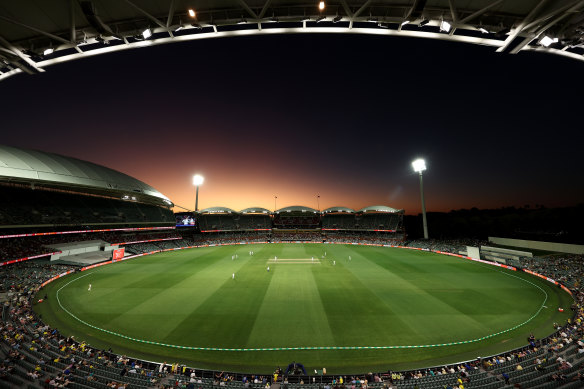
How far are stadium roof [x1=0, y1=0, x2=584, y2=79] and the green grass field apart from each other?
16120 mm

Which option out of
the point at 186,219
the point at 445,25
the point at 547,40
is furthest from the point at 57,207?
the point at 547,40

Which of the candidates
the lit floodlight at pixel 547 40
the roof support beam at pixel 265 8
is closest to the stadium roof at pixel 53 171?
the roof support beam at pixel 265 8

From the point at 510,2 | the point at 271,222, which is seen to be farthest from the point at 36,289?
the point at 271,222

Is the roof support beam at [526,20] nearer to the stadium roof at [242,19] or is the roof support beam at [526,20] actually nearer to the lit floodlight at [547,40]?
the stadium roof at [242,19]

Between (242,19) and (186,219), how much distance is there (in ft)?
281

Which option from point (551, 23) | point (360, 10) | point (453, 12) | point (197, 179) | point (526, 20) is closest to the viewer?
point (551, 23)

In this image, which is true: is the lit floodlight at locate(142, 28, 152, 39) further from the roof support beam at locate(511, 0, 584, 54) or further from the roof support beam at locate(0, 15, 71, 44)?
the roof support beam at locate(511, 0, 584, 54)

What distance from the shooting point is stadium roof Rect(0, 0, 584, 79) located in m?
5.90

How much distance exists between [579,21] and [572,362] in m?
17.1

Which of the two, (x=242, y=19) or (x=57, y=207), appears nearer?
(x=242, y=19)

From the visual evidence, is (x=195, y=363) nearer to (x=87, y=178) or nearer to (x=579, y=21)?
(x=579, y=21)

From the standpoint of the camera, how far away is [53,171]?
3619cm

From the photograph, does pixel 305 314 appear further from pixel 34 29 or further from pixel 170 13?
pixel 34 29

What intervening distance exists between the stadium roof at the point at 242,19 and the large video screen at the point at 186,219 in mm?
81737
